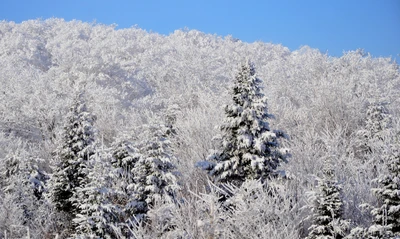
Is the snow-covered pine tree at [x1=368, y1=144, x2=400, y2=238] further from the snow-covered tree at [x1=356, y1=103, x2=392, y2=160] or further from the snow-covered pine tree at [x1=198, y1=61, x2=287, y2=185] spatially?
the snow-covered tree at [x1=356, y1=103, x2=392, y2=160]

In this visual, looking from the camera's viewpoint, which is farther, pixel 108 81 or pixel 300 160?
pixel 108 81

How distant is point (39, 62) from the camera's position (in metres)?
41.8

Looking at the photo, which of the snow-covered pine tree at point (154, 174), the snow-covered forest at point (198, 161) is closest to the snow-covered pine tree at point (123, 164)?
the snow-covered forest at point (198, 161)

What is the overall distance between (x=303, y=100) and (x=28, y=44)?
35.8 meters

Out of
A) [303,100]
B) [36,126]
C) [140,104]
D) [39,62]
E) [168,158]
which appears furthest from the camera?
[39,62]

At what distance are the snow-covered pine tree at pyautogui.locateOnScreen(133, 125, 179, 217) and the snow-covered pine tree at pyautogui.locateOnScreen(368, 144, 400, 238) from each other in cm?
620

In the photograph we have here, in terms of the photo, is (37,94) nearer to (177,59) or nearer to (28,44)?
(28,44)

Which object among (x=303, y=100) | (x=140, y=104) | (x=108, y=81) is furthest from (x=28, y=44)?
(x=303, y=100)

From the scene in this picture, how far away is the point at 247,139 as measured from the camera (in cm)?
1111

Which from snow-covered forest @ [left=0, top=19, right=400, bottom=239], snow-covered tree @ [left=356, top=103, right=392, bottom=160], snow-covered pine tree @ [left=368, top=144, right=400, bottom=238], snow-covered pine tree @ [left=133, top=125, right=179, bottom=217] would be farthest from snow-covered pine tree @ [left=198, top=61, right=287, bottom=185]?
snow-covered tree @ [left=356, top=103, right=392, bottom=160]

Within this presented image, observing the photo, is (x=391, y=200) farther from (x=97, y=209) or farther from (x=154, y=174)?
(x=97, y=209)

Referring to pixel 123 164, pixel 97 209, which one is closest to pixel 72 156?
pixel 123 164

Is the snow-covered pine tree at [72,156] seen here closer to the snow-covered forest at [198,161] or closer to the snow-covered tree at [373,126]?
the snow-covered forest at [198,161]

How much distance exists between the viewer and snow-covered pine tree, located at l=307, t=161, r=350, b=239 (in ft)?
23.7
